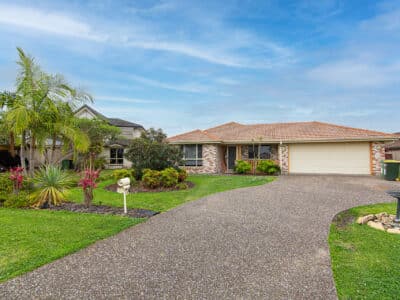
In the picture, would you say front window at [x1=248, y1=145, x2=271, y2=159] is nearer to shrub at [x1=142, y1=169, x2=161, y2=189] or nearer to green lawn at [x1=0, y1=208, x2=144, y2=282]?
shrub at [x1=142, y1=169, x2=161, y2=189]

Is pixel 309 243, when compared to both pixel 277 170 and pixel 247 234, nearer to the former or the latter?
pixel 247 234

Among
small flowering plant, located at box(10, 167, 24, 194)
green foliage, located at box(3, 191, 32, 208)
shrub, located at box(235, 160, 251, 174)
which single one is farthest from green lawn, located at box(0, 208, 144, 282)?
shrub, located at box(235, 160, 251, 174)

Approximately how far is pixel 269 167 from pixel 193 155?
228 inches

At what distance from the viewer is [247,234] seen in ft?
16.6

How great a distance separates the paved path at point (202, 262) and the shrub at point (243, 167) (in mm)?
9916

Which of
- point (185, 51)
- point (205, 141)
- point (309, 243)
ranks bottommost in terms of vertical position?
point (309, 243)

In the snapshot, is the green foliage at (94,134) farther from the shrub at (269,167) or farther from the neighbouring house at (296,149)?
the shrub at (269,167)

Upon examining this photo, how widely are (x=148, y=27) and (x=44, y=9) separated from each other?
4528 millimetres

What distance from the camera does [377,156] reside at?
1506cm

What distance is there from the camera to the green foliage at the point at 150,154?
508 inches

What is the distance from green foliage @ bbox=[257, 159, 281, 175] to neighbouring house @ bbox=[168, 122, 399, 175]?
74cm

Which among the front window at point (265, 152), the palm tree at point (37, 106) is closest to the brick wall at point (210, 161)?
the front window at point (265, 152)

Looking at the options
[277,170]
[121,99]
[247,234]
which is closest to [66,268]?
[247,234]

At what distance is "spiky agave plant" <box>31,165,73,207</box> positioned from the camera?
795cm
